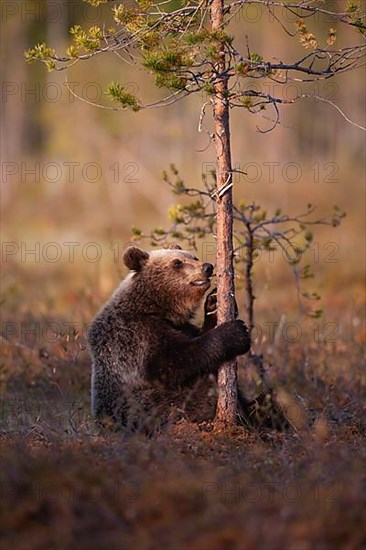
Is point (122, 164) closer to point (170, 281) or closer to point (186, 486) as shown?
point (170, 281)

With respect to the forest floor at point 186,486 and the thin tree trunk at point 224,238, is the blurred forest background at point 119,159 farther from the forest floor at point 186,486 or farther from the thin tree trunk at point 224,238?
the forest floor at point 186,486

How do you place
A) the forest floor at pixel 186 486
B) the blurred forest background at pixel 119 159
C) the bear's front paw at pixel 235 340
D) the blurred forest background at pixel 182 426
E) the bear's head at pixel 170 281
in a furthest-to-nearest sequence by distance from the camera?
the blurred forest background at pixel 119 159
the bear's head at pixel 170 281
the bear's front paw at pixel 235 340
the blurred forest background at pixel 182 426
the forest floor at pixel 186 486

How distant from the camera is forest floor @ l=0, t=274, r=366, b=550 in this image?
4660mm

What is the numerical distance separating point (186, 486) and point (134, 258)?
12.2 ft

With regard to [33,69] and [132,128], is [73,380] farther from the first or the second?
[33,69]

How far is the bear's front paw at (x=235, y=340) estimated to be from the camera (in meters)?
7.63

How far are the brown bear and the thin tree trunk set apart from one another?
17cm

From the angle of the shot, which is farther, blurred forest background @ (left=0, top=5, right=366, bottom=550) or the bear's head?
the bear's head

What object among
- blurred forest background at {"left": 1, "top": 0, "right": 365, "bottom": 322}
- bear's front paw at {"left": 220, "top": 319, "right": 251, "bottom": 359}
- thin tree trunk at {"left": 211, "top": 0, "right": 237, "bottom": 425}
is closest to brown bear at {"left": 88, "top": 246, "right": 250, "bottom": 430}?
bear's front paw at {"left": 220, "top": 319, "right": 251, "bottom": 359}

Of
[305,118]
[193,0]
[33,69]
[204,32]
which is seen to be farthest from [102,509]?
[305,118]

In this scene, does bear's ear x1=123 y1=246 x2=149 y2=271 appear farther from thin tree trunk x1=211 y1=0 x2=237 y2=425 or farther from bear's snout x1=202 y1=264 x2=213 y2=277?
thin tree trunk x1=211 y1=0 x2=237 y2=425

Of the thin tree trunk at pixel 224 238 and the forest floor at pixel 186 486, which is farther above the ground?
the thin tree trunk at pixel 224 238

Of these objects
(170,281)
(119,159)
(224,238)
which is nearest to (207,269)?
(170,281)

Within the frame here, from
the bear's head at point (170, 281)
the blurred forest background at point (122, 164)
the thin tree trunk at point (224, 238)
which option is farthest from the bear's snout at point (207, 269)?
the blurred forest background at point (122, 164)
